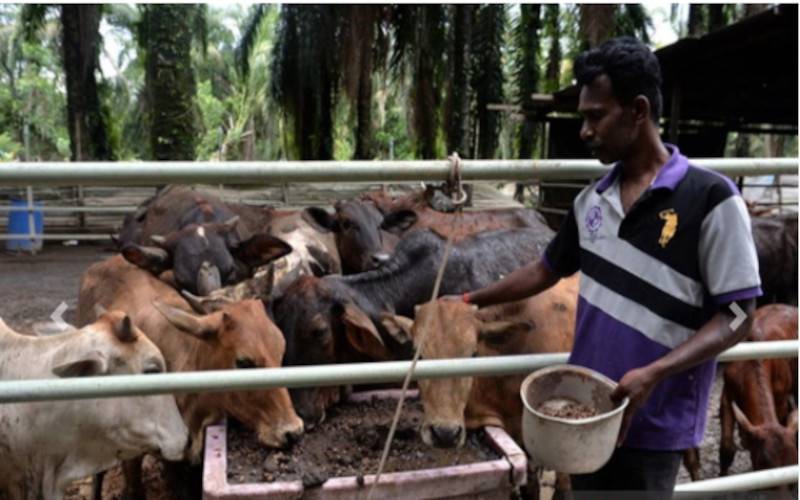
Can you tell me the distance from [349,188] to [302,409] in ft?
42.1

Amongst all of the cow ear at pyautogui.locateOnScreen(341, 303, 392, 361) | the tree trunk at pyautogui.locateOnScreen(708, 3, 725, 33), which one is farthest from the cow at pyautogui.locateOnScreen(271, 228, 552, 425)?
the tree trunk at pyautogui.locateOnScreen(708, 3, 725, 33)

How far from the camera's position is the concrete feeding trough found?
2764 millimetres

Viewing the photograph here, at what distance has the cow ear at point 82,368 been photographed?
2.65 m

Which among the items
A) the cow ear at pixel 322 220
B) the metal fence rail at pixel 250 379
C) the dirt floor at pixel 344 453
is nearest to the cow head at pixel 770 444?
the dirt floor at pixel 344 453

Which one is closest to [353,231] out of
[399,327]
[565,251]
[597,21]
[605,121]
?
[399,327]

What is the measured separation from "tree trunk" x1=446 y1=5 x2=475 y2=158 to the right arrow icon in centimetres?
1504

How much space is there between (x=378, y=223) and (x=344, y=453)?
3569mm

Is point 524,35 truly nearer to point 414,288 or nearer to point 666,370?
point 414,288

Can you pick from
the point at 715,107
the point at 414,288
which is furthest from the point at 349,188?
the point at 414,288

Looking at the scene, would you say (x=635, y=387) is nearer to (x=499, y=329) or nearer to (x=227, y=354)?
(x=499, y=329)

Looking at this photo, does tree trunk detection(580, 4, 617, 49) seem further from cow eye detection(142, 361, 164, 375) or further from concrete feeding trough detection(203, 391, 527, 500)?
cow eye detection(142, 361, 164, 375)

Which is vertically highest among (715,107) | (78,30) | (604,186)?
(78,30)

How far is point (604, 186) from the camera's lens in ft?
6.77

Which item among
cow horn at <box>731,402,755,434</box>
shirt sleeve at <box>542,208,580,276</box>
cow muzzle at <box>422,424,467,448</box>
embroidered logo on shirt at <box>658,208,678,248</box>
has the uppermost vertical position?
embroidered logo on shirt at <box>658,208,678,248</box>
